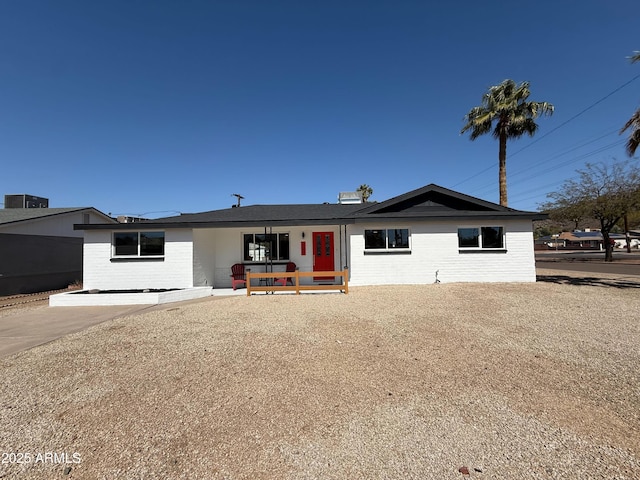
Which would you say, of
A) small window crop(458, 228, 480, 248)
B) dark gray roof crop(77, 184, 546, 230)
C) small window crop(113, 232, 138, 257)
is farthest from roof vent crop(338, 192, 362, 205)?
small window crop(113, 232, 138, 257)

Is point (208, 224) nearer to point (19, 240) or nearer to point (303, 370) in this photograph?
point (303, 370)

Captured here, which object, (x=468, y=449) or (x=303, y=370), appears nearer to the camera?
(x=468, y=449)

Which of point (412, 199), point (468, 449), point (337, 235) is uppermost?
point (412, 199)

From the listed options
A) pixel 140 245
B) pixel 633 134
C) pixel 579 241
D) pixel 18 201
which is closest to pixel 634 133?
pixel 633 134

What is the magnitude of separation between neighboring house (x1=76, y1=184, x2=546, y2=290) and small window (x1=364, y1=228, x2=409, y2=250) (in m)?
0.04

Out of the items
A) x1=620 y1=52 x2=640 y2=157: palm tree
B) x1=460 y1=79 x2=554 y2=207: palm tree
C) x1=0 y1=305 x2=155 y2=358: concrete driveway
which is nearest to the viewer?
x1=0 y1=305 x2=155 y2=358: concrete driveway

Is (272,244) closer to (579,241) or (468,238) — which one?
(468,238)

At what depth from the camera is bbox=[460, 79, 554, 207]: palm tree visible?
55.6 ft

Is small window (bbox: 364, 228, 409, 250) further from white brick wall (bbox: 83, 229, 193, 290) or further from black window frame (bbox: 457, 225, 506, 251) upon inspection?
white brick wall (bbox: 83, 229, 193, 290)

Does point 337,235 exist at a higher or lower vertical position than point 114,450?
higher

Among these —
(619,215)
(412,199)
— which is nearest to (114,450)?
(412,199)

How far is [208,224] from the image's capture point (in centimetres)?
1136

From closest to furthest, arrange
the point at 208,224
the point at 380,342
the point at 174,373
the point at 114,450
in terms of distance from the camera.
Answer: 1. the point at 114,450
2. the point at 174,373
3. the point at 380,342
4. the point at 208,224

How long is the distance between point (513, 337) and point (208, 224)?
10.4m
